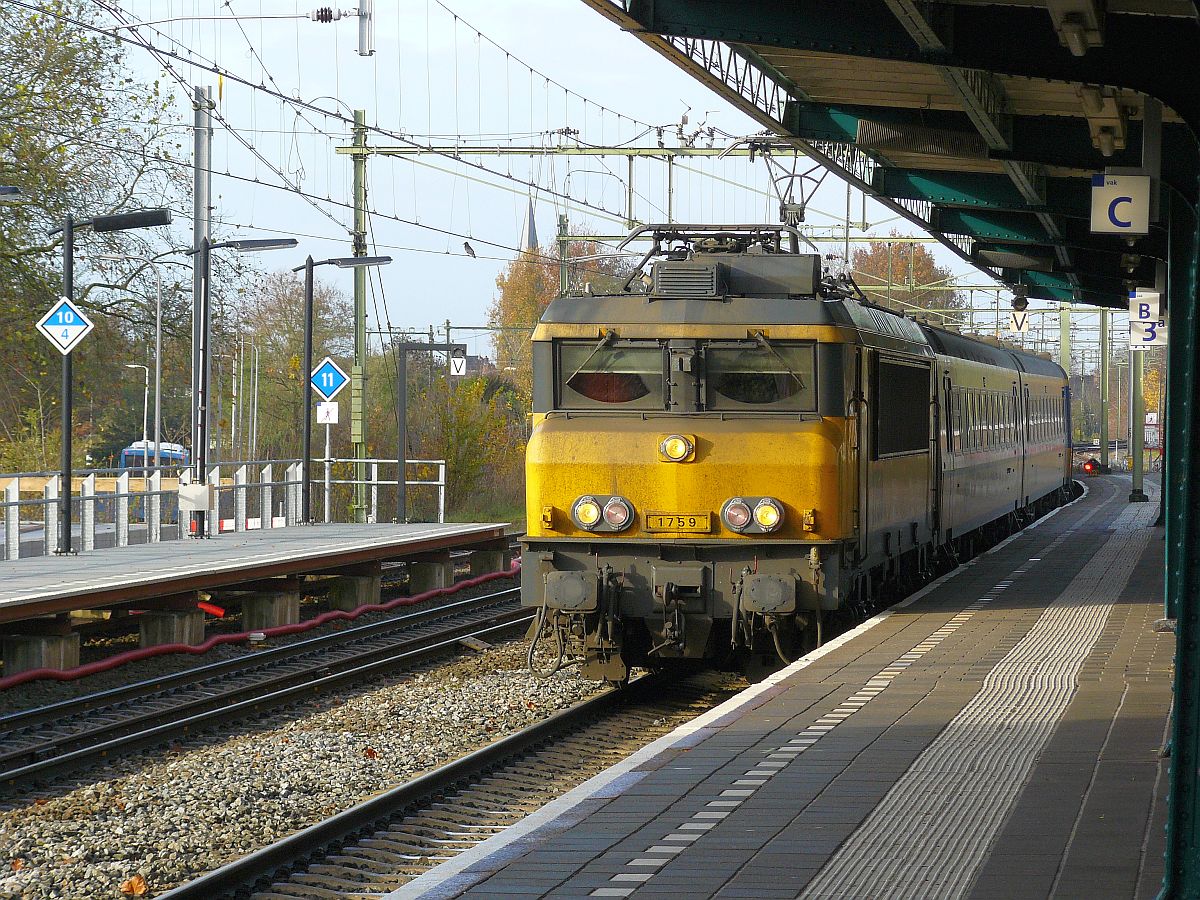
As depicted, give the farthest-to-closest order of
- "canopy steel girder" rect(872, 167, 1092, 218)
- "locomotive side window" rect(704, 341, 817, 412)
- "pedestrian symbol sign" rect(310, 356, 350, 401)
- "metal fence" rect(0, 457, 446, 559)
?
1. "pedestrian symbol sign" rect(310, 356, 350, 401)
2. "metal fence" rect(0, 457, 446, 559)
3. "canopy steel girder" rect(872, 167, 1092, 218)
4. "locomotive side window" rect(704, 341, 817, 412)

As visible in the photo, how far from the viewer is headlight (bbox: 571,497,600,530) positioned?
12336mm

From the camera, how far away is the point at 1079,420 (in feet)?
342

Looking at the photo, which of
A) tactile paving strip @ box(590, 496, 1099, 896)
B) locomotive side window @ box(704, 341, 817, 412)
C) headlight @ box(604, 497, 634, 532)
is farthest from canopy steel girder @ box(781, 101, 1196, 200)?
headlight @ box(604, 497, 634, 532)

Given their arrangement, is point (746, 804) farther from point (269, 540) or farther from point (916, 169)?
point (269, 540)

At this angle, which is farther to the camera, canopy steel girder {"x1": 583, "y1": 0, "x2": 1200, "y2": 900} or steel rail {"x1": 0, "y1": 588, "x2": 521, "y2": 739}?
steel rail {"x1": 0, "y1": 588, "x2": 521, "y2": 739}

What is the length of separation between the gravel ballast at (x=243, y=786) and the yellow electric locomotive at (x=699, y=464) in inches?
45.1

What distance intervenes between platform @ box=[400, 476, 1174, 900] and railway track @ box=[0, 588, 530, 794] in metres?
4.39

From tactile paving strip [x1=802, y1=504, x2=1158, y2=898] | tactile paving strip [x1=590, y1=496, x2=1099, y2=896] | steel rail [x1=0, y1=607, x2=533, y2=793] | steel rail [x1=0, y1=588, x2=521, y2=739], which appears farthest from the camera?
steel rail [x1=0, y1=588, x2=521, y2=739]

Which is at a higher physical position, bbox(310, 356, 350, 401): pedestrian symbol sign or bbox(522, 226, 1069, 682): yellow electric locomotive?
bbox(310, 356, 350, 401): pedestrian symbol sign

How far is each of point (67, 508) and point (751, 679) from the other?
9928 mm

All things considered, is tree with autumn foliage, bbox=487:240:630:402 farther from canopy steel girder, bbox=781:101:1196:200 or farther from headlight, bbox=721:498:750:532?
headlight, bbox=721:498:750:532

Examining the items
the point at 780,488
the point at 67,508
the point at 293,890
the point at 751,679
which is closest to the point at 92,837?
the point at 293,890

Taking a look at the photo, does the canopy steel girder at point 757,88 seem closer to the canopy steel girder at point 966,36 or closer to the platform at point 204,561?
the canopy steel girder at point 966,36

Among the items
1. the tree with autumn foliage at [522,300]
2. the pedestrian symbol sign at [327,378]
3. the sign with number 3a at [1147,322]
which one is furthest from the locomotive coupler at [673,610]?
the tree with autumn foliage at [522,300]
